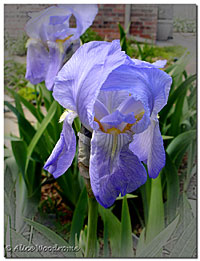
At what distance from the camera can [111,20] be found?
1.74 m

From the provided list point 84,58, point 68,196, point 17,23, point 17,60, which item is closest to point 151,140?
point 84,58

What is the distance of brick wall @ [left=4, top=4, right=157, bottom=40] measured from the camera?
1451mm

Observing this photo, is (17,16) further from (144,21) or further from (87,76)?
(87,76)

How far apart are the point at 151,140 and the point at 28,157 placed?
84 centimetres

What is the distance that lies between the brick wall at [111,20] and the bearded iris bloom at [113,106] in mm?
1063

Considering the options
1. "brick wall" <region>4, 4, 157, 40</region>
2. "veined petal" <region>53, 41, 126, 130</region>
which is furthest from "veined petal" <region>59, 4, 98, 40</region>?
"veined petal" <region>53, 41, 126, 130</region>

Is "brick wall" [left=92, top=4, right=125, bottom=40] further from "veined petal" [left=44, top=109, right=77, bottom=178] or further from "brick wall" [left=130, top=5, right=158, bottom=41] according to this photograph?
"veined petal" [left=44, top=109, right=77, bottom=178]

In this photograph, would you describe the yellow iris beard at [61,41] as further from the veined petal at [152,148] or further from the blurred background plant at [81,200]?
the veined petal at [152,148]

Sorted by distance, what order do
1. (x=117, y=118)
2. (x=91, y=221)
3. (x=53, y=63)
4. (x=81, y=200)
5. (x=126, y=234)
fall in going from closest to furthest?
1. (x=117, y=118)
2. (x=91, y=221)
3. (x=126, y=234)
4. (x=81, y=200)
5. (x=53, y=63)

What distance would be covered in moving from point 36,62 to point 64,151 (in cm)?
77

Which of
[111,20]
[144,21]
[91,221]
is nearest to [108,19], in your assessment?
[111,20]

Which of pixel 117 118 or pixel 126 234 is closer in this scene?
pixel 117 118

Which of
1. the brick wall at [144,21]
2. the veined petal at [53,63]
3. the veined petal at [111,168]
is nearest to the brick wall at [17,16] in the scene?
the veined petal at [53,63]

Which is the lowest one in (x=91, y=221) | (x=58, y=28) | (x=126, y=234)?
(x=126, y=234)
